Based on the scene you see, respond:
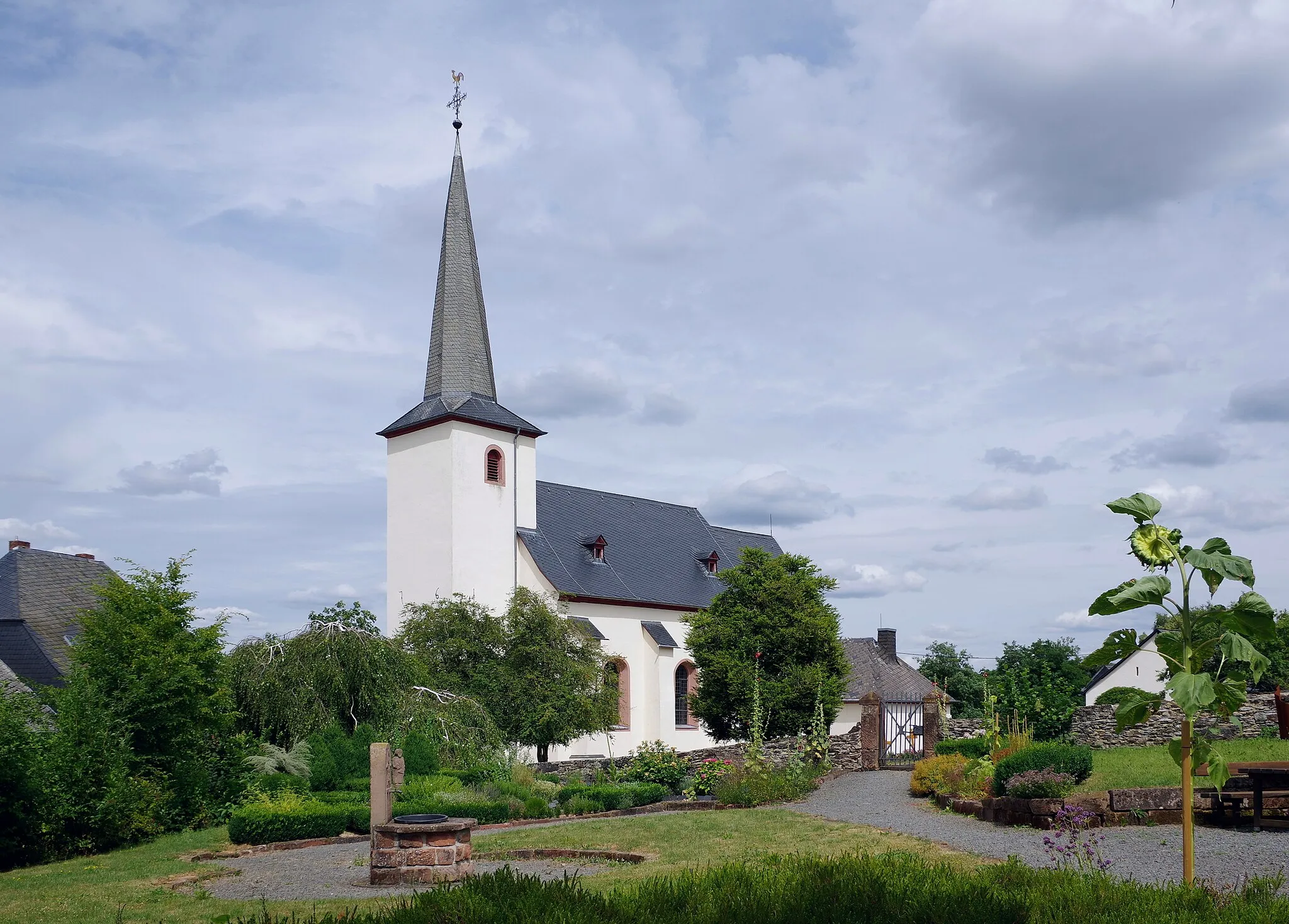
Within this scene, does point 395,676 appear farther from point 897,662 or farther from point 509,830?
point 897,662

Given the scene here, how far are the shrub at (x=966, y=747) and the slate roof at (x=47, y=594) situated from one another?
20.2 meters

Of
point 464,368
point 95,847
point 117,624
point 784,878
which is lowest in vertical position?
point 95,847

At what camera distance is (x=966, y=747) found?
22344 millimetres

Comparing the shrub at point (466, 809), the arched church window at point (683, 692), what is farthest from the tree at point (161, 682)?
the arched church window at point (683, 692)

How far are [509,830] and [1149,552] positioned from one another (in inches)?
447

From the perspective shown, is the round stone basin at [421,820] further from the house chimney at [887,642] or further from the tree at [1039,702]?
the house chimney at [887,642]

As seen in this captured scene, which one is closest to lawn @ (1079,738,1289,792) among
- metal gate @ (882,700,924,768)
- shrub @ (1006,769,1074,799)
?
shrub @ (1006,769,1074,799)

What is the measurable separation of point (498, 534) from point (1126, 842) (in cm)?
2603

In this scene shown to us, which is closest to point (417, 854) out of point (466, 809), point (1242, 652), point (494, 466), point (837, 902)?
point (466, 809)

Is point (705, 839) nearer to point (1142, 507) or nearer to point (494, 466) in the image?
point (1142, 507)

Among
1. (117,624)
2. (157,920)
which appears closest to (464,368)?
(117,624)

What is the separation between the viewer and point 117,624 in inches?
690

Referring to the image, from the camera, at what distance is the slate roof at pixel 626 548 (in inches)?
1439

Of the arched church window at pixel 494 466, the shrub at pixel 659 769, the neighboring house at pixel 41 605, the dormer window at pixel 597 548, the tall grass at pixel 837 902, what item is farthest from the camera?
the dormer window at pixel 597 548
